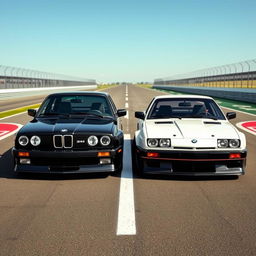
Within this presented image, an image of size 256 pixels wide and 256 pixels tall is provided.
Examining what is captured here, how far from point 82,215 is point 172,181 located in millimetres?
1827

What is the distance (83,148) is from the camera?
15.9 ft

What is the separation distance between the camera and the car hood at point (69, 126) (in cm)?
489

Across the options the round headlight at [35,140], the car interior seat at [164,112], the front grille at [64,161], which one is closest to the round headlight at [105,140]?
the front grille at [64,161]

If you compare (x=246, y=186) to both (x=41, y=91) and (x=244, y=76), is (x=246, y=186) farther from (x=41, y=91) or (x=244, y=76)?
(x=41, y=91)

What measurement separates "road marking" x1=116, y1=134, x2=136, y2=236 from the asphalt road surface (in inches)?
0.4

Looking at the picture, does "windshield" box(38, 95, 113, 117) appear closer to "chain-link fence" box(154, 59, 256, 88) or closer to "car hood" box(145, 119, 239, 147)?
"car hood" box(145, 119, 239, 147)

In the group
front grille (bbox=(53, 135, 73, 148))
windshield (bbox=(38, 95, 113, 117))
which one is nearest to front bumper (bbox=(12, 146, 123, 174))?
front grille (bbox=(53, 135, 73, 148))

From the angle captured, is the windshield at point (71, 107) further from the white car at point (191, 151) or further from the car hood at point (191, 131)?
the white car at point (191, 151)

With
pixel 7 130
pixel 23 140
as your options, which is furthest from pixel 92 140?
pixel 7 130

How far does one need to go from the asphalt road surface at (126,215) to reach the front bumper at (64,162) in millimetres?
243

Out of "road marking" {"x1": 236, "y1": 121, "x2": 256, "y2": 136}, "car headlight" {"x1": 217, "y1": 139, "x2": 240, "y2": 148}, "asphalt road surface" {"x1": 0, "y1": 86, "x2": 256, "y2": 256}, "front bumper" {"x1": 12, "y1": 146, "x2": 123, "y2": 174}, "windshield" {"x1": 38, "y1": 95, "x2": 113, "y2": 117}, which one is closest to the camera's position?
"asphalt road surface" {"x1": 0, "y1": 86, "x2": 256, "y2": 256}

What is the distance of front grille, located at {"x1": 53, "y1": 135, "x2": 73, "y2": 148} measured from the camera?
4.80 metres

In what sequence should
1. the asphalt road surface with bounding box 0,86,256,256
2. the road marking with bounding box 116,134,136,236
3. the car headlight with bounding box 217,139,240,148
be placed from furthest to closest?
the car headlight with bounding box 217,139,240,148 → the road marking with bounding box 116,134,136,236 → the asphalt road surface with bounding box 0,86,256,256

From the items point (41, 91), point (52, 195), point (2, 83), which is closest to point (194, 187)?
point (52, 195)
